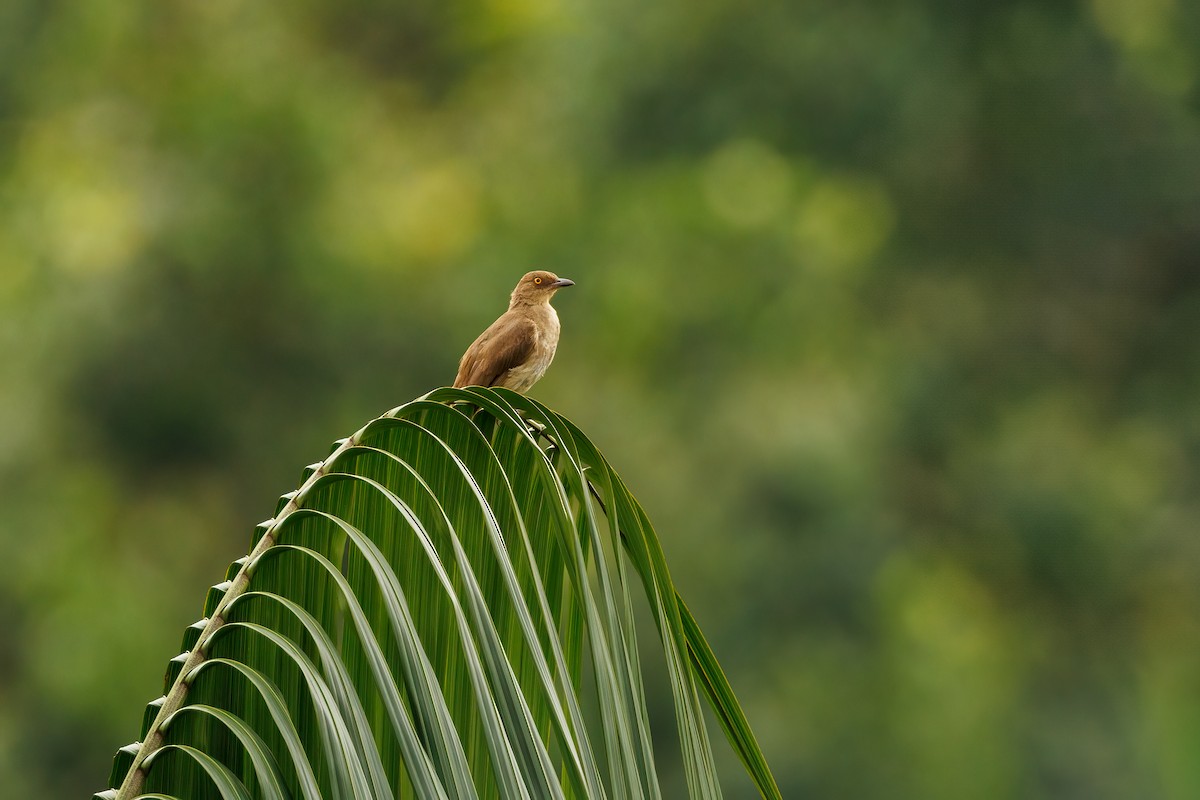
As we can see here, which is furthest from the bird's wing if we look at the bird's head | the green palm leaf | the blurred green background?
the blurred green background

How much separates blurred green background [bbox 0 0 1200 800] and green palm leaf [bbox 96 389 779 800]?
9414 mm

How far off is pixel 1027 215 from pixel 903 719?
17.5 ft

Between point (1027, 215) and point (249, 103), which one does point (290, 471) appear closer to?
point (249, 103)

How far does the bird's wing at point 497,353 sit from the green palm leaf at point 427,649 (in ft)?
6.44

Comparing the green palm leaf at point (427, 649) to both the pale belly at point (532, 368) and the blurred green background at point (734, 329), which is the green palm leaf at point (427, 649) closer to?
the pale belly at point (532, 368)

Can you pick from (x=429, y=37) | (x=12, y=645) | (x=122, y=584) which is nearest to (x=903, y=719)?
(x=122, y=584)

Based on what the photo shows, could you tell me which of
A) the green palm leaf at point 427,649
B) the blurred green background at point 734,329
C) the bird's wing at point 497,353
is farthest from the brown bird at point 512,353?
the blurred green background at point 734,329

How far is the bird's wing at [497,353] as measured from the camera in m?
3.57

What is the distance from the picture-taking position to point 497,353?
359 cm

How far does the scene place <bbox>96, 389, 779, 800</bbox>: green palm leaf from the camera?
3.11ft

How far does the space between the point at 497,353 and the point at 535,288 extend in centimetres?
67

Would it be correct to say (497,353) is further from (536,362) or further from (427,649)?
(427,649)

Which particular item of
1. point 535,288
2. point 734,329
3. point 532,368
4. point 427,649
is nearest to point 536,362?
point 532,368

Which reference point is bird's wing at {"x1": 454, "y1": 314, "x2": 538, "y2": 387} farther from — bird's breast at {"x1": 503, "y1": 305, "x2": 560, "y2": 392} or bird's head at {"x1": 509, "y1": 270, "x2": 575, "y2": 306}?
bird's head at {"x1": 509, "y1": 270, "x2": 575, "y2": 306}
